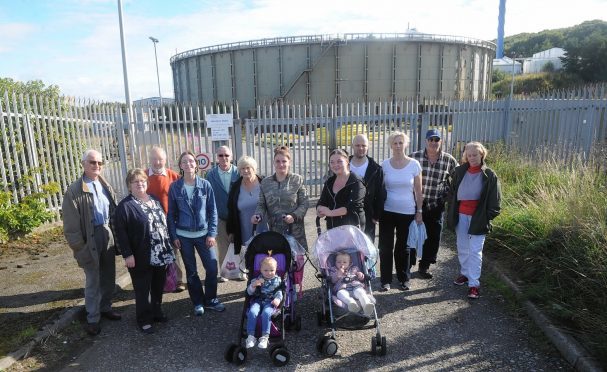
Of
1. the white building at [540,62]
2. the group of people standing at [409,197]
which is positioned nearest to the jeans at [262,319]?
the group of people standing at [409,197]

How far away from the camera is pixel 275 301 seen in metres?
3.91

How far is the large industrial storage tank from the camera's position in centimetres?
3966

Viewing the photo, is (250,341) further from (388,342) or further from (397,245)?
(397,245)

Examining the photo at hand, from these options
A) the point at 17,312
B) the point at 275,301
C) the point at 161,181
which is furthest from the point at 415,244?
the point at 17,312

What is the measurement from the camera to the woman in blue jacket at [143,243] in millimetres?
4141

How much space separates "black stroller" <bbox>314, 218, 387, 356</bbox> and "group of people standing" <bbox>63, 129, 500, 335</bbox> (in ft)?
0.96

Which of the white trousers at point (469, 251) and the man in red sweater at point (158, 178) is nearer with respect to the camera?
the white trousers at point (469, 251)

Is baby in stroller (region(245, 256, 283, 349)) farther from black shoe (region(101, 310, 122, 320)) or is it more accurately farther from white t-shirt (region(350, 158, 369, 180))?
black shoe (region(101, 310, 122, 320))

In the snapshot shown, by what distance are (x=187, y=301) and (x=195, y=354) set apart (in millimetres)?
1270

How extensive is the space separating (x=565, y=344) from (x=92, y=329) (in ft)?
15.8

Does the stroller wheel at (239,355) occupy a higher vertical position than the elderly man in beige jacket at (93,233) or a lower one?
lower

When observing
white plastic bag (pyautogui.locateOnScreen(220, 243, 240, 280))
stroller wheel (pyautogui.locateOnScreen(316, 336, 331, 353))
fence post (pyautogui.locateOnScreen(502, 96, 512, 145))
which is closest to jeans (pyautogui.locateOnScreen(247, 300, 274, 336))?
stroller wheel (pyautogui.locateOnScreen(316, 336, 331, 353))

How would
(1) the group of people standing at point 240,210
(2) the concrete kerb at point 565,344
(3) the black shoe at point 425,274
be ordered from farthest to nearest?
(3) the black shoe at point 425,274
(1) the group of people standing at point 240,210
(2) the concrete kerb at point 565,344

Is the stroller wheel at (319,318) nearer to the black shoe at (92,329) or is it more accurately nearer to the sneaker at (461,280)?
the sneaker at (461,280)
